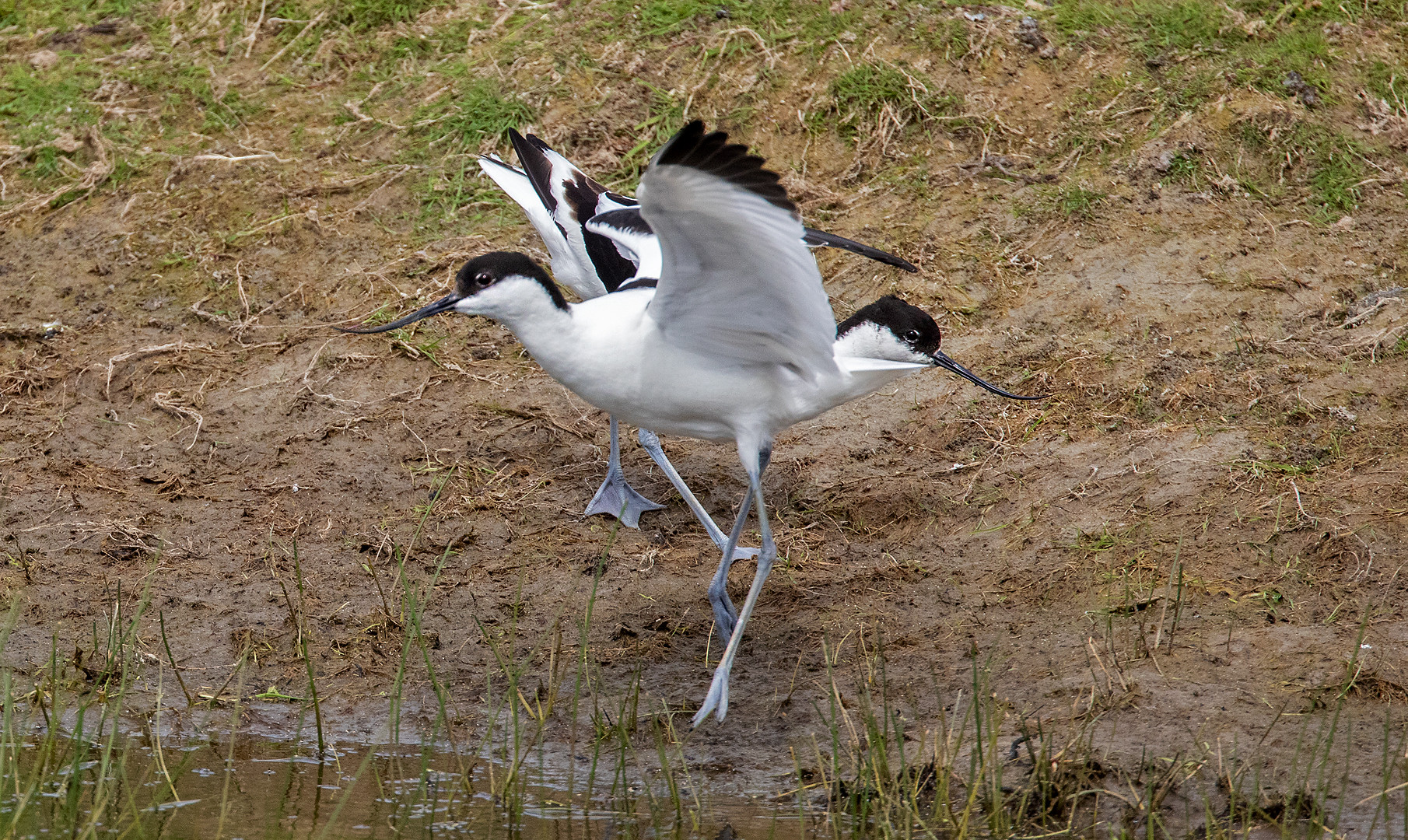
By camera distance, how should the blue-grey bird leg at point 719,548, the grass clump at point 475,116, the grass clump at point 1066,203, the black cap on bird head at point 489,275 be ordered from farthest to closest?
the grass clump at point 475,116, the grass clump at point 1066,203, the blue-grey bird leg at point 719,548, the black cap on bird head at point 489,275

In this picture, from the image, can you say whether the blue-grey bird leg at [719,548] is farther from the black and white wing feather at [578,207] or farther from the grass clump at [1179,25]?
the grass clump at [1179,25]

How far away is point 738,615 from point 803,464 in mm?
924

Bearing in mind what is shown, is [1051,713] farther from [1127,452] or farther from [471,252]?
[471,252]

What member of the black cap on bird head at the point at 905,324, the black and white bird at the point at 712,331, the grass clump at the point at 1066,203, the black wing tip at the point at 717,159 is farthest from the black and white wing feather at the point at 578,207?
the grass clump at the point at 1066,203

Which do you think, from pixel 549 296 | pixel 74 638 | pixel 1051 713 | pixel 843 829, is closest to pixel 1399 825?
pixel 1051 713

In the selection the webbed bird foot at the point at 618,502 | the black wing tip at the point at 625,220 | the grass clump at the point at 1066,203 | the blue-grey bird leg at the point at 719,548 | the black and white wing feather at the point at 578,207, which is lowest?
the webbed bird foot at the point at 618,502

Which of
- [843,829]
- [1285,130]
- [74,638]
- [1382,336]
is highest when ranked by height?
[1285,130]

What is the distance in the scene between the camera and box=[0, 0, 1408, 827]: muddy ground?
3.77 meters

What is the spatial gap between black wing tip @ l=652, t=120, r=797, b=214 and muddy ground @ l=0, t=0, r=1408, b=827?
1.17 metres

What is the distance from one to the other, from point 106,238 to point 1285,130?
198 inches

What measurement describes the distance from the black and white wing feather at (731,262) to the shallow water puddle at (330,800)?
1.19 meters

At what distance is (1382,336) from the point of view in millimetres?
4941

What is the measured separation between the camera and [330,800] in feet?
11.0

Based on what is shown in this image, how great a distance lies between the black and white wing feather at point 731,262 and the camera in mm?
3107
